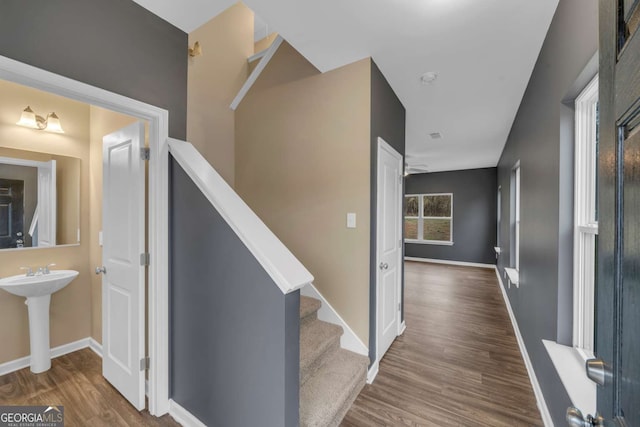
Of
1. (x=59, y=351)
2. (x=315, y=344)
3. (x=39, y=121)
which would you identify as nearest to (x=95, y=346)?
(x=59, y=351)

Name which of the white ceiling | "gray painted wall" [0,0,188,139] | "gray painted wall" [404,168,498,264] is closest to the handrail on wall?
"gray painted wall" [0,0,188,139]

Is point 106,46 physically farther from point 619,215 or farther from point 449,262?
point 449,262

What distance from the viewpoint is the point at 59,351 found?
2.47 meters

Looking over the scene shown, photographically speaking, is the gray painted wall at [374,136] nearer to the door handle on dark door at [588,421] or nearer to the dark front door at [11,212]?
the door handle on dark door at [588,421]

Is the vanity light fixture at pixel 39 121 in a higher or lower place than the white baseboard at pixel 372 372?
higher

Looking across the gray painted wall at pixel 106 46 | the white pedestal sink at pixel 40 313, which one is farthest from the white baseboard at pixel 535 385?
the white pedestal sink at pixel 40 313

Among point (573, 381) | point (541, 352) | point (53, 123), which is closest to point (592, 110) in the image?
point (573, 381)

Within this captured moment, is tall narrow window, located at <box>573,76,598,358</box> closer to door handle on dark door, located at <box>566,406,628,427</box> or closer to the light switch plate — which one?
door handle on dark door, located at <box>566,406,628,427</box>

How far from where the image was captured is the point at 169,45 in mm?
1744

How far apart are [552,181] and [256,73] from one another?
2760mm

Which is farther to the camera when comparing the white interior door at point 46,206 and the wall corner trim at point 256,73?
the wall corner trim at point 256,73

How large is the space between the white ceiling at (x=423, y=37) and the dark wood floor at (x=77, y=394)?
2646 mm

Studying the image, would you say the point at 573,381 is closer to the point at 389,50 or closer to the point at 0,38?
the point at 389,50

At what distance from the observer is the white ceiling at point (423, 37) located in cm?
157
